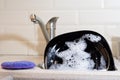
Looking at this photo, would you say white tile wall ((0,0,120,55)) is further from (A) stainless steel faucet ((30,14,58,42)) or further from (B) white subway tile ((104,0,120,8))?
(A) stainless steel faucet ((30,14,58,42))

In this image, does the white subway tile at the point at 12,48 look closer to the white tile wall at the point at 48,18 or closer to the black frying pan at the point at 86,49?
the white tile wall at the point at 48,18

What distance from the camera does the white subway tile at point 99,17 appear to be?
3.46 ft

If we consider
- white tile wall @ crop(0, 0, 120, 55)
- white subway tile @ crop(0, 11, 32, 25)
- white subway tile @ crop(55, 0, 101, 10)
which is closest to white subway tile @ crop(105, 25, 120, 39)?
white tile wall @ crop(0, 0, 120, 55)

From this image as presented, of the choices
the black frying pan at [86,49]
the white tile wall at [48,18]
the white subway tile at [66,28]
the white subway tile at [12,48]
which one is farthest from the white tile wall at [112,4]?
the white subway tile at [12,48]

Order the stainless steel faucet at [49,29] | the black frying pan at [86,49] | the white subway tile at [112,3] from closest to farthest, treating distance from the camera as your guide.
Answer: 1. the black frying pan at [86,49]
2. the stainless steel faucet at [49,29]
3. the white subway tile at [112,3]

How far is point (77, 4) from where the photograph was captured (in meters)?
1.08

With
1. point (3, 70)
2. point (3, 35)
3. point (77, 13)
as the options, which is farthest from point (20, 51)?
point (3, 70)

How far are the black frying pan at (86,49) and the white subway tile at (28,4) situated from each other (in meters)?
0.35

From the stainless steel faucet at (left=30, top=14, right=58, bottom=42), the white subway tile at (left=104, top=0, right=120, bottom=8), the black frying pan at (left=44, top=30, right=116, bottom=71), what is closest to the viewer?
the black frying pan at (left=44, top=30, right=116, bottom=71)

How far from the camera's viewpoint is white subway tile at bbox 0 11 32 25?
1.12m

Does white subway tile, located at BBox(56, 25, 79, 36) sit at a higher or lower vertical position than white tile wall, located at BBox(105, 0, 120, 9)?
lower

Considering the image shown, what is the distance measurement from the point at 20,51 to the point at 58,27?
24 centimetres

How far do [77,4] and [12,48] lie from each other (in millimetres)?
410

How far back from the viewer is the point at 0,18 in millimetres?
1143
